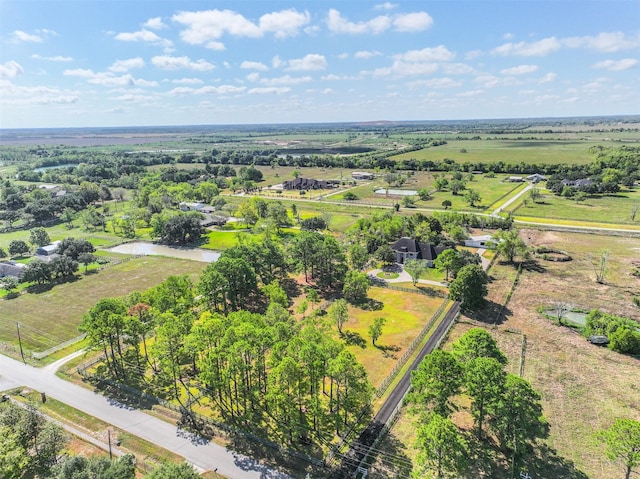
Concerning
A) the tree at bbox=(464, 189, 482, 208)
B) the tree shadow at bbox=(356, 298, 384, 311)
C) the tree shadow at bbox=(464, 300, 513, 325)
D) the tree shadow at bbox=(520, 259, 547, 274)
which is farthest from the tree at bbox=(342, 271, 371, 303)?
the tree at bbox=(464, 189, 482, 208)

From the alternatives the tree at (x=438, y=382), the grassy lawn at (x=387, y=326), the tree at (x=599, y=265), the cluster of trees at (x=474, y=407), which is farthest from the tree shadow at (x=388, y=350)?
the tree at (x=599, y=265)

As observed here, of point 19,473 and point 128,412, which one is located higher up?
point 19,473

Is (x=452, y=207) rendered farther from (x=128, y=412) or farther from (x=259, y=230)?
(x=128, y=412)

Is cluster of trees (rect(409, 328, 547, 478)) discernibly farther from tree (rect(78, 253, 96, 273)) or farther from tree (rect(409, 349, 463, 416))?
tree (rect(78, 253, 96, 273))

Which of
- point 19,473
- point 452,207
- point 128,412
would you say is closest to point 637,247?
point 452,207

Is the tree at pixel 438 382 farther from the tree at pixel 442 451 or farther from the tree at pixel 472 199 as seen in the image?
the tree at pixel 472 199

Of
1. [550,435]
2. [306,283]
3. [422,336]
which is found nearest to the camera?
[550,435]

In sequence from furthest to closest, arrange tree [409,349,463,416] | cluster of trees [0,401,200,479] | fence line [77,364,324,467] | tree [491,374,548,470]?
fence line [77,364,324,467], tree [409,349,463,416], tree [491,374,548,470], cluster of trees [0,401,200,479]
